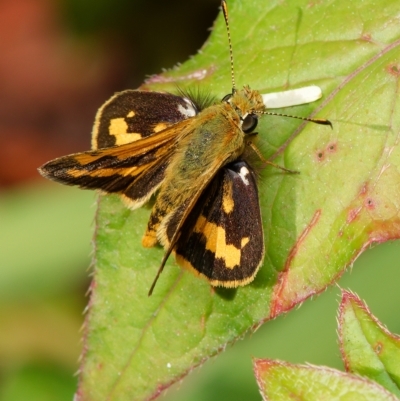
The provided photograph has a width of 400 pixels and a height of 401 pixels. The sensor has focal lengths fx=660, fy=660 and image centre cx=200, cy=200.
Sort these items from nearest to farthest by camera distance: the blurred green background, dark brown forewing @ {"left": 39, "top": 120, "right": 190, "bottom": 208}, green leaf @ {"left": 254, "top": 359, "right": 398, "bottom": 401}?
green leaf @ {"left": 254, "top": 359, "right": 398, "bottom": 401} < dark brown forewing @ {"left": 39, "top": 120, "right": 190, "bottom": 208} < the blurred green background

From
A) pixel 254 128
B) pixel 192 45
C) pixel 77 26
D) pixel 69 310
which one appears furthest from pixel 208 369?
pixel 77 26

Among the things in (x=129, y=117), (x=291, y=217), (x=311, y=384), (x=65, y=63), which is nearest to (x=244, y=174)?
(x=291, y=217)

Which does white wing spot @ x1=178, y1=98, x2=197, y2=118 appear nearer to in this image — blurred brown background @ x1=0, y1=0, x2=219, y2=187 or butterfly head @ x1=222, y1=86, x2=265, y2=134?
butterfly head @ x1=222, y1=86, x2=265, y2=134

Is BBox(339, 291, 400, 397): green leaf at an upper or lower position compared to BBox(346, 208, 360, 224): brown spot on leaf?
lower

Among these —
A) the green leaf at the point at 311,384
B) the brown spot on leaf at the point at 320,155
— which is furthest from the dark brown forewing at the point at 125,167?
the green leaf at the point at 311,384

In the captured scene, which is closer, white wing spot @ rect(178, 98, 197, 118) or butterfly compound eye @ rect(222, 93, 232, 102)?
butterfly compound eye @ rect(222, 93, 232, 102)

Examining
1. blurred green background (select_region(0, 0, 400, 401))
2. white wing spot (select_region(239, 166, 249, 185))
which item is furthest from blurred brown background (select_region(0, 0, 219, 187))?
white wing spot (select_region(239, 166, 249, 185))

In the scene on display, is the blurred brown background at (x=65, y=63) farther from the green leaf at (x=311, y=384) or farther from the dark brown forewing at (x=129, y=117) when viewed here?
the green leaf at (x=311, y=384)

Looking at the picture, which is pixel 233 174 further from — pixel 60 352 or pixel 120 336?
pixel 60 352
